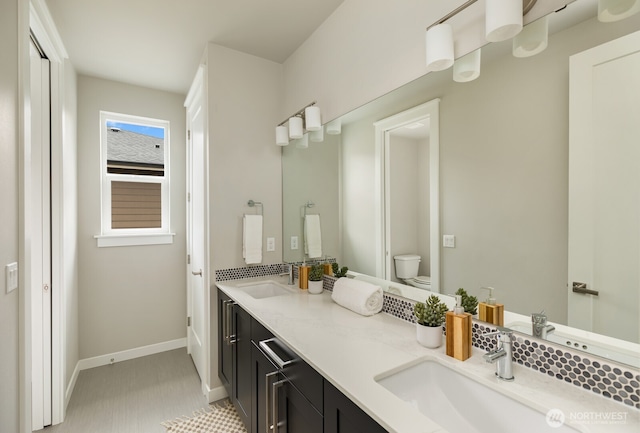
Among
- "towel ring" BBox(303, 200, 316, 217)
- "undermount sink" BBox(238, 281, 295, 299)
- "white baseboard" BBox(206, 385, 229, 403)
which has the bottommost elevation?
"white baseboard" BBox(206, 385, 229, 403)

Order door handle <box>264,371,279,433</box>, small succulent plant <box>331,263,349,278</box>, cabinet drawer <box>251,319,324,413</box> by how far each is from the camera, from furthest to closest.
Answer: small succulent plant <box>331,263,349,278</box>, door handle <box>264,371,279,433</box>, cabinet drawer <box>251,319,324,413</box>

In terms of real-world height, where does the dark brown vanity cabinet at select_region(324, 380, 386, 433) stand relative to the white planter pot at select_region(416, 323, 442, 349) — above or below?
below

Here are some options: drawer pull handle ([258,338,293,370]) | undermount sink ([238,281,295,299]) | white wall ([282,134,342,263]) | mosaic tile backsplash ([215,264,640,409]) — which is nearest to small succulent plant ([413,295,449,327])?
mosaic tile backsplash ([215,264,640,409])

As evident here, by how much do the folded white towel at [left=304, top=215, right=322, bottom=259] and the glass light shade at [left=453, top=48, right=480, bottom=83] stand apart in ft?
4.20

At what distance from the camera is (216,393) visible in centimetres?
228

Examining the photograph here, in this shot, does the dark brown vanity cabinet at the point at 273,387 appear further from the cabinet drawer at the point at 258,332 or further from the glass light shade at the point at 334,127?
the glass light shade at the point at 334,127

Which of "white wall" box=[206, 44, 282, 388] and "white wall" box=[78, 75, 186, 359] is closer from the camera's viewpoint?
"white wall" box=[206, 44, 282, 388]

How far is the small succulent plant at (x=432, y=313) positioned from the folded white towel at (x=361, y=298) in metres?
0.36

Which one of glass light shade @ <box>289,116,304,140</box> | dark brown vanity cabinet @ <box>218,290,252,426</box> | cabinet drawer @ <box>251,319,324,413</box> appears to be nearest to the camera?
cabinet drawer @ <box>251,319,324,413</box>

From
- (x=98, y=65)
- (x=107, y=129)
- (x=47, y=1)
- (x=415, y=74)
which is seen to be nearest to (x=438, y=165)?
(x=415, y=74)

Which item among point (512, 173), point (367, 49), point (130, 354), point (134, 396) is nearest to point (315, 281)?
point (512, 173)

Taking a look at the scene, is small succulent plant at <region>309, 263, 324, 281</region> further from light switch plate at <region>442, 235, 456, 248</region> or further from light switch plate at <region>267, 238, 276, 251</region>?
light switch plate at <region>442, 235, 456, 248</region>

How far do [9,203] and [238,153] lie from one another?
1.35m

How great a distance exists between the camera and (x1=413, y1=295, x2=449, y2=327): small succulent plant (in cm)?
116
